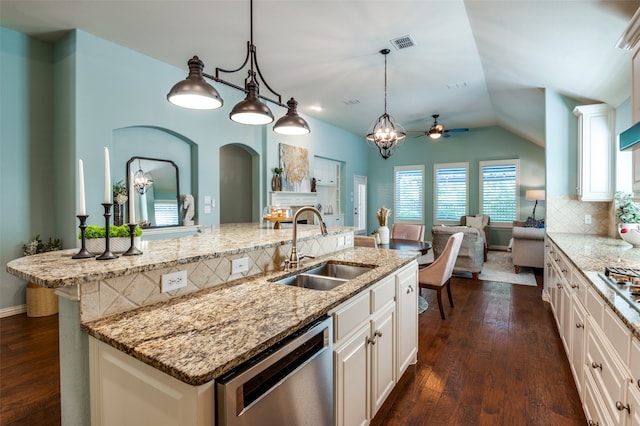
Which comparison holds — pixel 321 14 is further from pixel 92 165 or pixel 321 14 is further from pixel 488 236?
pixel 488 236

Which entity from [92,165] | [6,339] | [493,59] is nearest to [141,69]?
[92,165]

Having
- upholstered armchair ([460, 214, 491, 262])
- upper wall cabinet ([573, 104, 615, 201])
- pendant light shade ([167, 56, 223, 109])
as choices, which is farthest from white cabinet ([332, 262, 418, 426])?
upholstered armchair ([460, 214, 491, 262])

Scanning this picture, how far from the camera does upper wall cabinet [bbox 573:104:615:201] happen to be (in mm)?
3641

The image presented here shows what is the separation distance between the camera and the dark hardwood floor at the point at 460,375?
6.72 feet

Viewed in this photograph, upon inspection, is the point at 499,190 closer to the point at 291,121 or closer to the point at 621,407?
the point at 291,121

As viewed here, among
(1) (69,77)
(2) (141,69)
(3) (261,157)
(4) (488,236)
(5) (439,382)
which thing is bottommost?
(5) (439,382)

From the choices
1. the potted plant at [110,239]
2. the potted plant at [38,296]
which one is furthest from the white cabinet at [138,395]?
the potted plant at [38,296]

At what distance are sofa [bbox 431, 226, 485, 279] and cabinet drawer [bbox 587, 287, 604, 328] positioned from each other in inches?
128

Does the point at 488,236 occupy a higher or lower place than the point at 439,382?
higher

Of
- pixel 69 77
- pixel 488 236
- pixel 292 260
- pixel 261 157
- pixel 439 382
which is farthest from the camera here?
pixel 488 236

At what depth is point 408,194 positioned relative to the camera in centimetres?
959

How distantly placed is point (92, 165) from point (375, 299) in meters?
3.63

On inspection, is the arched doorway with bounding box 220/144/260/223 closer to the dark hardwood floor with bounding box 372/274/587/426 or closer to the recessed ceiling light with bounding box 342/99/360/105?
the recessed ceiling light with bounding box 342/99/360/105

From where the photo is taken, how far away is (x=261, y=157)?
235 inches
